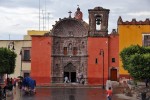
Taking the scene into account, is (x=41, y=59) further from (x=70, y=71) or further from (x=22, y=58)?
(x=22, y=58)

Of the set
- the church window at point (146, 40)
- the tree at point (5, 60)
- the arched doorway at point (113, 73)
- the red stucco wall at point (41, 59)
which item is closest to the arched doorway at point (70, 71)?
the red stucco wall at point (41, 59)

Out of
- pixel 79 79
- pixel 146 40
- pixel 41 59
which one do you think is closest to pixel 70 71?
pixel 79 79

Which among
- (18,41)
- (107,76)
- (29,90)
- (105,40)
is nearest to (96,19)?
(105,40)

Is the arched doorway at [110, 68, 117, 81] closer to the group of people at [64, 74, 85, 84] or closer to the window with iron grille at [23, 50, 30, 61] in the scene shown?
the group of people at [64, 74, 85, 84]

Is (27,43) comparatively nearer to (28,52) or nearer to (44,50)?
(28,52)

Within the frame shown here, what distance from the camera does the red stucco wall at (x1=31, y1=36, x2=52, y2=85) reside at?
189 feet

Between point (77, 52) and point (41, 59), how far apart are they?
4.84m

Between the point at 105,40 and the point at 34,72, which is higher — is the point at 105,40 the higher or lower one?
the higher one

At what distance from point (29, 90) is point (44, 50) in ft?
79.6

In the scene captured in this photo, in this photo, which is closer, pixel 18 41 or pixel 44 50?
pixel 44 50

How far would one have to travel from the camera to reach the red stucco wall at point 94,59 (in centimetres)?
5662

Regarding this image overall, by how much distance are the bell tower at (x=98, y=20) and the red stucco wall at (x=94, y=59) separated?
88 centimetres

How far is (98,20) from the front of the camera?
192 ft

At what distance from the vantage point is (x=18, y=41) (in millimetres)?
63062
